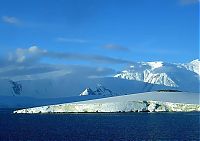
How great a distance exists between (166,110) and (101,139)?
289 feet

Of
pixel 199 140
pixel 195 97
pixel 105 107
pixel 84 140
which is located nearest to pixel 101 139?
pixel 84 140

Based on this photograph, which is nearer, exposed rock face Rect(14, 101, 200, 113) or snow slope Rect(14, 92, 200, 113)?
snow slope Rect(14, 92, 200, 113)

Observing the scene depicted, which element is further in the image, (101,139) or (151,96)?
(151,96)

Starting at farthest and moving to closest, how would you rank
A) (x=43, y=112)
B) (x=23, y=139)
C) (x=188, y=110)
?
(x=43, y=112) → (x=188, y=110) → (x=23, y=139)

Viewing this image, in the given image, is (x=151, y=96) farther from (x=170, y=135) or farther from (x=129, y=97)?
(x=170, y=135)

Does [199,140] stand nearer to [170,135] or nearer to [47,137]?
[170,135]

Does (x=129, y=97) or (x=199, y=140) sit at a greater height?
(x=129, y=97)

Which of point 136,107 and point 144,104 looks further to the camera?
point 136,107

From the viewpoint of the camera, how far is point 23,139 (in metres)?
61.8

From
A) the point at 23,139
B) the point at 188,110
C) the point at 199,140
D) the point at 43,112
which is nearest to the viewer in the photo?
the point at 199,140

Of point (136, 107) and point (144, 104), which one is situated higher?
point (144, 104)

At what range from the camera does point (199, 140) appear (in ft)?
188

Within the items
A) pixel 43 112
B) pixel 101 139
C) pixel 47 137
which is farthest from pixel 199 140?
pixel 43 112

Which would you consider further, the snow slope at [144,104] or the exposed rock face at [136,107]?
the exposed rock face at [136,107]
